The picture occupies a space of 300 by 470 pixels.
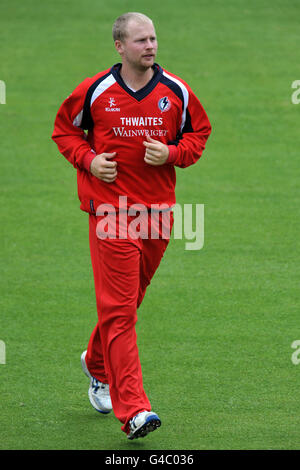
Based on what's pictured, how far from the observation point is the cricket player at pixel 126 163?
4.66m

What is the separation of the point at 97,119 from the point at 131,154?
25cm

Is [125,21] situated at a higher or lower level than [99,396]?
higher

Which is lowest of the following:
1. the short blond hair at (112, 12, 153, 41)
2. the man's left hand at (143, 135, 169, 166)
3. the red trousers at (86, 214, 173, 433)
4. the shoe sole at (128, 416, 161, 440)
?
the shoe sole at (128, 416, 161, 440)

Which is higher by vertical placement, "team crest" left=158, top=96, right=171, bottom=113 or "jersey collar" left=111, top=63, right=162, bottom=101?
"jersey collar" left=111, top=63, right=162, bottom=101

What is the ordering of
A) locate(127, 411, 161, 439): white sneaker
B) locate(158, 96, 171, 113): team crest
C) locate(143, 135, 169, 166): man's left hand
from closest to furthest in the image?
locate(127, 411, 161, 439): white sneaker < locate(143, 135, 169, 166): man's left hand < locate(158, 96, 171, 113): team crest

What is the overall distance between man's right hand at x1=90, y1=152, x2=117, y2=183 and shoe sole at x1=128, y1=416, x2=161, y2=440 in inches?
47.4

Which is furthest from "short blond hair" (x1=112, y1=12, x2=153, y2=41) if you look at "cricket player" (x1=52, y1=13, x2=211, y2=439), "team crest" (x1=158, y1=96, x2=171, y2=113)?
"team crest" (x1=158, y1=96, x2=171, y2=113)

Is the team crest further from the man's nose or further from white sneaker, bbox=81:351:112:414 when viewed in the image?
white sneaker, bbox=81:351:112:414

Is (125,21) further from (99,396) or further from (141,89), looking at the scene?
(99,396)

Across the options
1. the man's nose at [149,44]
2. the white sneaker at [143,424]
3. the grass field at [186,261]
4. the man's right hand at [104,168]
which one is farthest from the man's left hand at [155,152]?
the grass field at [186,261]

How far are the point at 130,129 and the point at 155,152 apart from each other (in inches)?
7.6

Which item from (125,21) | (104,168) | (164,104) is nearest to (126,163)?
(104,168)

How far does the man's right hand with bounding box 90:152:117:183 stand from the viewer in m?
4.63

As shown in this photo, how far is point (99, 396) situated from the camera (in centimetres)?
510
